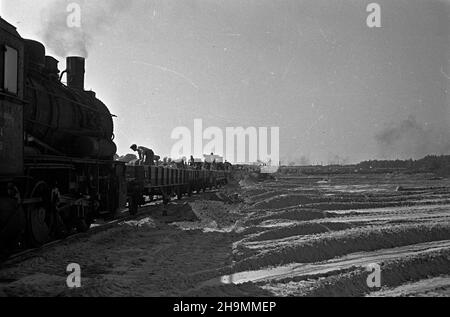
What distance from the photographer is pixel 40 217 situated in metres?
9.48

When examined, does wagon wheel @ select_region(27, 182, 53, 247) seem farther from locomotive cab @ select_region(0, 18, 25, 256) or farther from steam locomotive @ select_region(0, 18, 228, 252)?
locomotive cab @ select_region(0, 18, 25, 256)

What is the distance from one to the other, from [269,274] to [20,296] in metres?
3.49

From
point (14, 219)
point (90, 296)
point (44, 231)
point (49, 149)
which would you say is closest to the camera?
point (90, 296)

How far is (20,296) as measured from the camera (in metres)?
5.82

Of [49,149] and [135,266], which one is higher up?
[49,149]

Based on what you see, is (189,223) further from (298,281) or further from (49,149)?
(298,281)

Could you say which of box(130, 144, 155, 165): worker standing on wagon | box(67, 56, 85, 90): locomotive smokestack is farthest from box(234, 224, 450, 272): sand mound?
box(130, 144, 155, 165): worker standing on wagon

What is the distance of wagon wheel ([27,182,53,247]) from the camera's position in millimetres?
9086

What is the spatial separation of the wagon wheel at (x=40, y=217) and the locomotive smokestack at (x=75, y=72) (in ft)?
18.1

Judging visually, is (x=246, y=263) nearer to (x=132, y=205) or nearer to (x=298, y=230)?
(x=298, y=230)

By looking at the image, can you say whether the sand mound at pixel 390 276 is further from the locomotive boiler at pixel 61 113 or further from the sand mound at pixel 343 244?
the locomotive boiler at pixel 61 113
